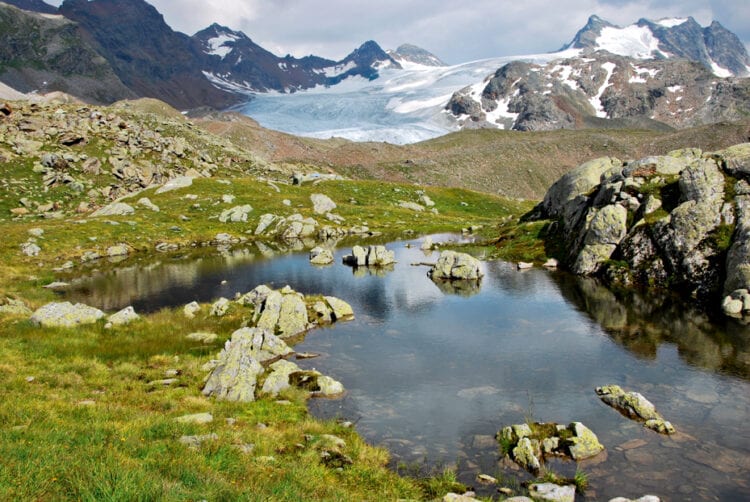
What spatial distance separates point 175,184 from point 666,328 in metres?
95.9

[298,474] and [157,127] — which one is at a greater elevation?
[157,127]

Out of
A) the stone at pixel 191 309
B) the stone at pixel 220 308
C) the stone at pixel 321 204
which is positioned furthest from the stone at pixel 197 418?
the stone at pixel 321 204

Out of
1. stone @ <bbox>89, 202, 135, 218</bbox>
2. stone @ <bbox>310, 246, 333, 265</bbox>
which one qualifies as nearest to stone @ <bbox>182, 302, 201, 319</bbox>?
stone @ <bbox>310, 246, 333, 265</bbox>

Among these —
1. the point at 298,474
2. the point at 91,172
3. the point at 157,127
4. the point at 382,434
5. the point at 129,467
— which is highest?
the point at 157,127

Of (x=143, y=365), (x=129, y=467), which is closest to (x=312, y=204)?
(x=143, y=365)

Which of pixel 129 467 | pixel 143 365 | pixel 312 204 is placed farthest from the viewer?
pixel 312 204

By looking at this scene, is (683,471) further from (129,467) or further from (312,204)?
(312,204)

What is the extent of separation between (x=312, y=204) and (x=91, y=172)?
45.5 metres

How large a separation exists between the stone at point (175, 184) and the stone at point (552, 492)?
98731 mm

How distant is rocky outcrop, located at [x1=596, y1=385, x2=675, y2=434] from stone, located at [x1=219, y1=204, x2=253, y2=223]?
259ft

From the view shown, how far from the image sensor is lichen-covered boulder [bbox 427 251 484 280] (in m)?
54.5

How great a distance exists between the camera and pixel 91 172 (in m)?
98.4

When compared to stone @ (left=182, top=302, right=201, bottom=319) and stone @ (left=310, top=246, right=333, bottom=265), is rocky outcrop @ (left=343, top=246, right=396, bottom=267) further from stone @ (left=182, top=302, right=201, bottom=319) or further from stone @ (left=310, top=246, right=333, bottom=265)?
stone @ (left=182, top=302, right=201, bottom=319)

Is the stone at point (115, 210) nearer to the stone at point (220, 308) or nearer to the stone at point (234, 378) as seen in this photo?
the stone at point (220, 308)
